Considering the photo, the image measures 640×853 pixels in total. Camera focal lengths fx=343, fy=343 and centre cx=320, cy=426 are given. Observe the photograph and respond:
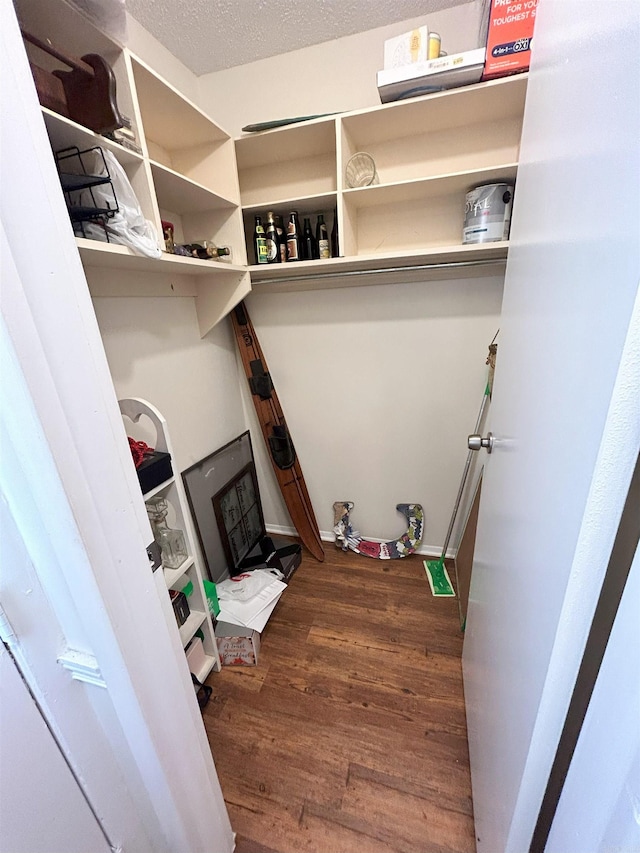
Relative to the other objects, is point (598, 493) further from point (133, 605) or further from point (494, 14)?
point (494, 14)

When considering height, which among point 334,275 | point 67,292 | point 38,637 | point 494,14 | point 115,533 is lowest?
point 38,637

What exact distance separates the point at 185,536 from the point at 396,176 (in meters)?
1.78

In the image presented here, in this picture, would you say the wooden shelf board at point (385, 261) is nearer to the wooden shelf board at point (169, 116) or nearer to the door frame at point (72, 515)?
the wooden shelf board at point (169, 116)

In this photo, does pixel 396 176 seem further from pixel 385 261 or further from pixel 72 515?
pixel 72 515

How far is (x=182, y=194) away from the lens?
1.34m

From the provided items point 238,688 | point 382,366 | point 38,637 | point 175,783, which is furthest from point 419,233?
point 238,688

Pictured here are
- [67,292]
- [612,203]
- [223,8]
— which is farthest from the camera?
[223,8]

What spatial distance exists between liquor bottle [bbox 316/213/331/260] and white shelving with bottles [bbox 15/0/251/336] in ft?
1.19

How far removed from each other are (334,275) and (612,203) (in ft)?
4.69

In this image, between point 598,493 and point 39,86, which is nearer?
point 598,493

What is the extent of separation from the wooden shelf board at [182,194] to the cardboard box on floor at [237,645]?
1.73m

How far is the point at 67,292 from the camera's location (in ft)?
1.56

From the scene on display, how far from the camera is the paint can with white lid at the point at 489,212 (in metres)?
1.33

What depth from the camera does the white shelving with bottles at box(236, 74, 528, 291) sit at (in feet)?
4.33
